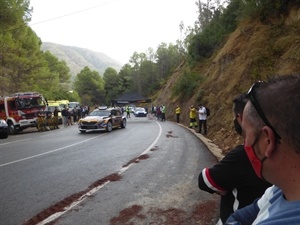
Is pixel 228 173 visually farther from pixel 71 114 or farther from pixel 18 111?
pixel 71 114

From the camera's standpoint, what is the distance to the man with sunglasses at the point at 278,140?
3.41ft

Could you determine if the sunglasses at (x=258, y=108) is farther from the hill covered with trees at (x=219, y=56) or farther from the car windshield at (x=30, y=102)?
the car windshield at (x=30, y=102)

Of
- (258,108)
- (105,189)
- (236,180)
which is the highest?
(258,108)

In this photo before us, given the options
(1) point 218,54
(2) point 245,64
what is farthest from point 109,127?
(1) point 218,54

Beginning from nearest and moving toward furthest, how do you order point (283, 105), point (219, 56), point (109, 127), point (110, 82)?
point (283, 105), point (109, 127), point (219, 56), point (110, 82)

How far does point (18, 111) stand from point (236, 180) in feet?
75.2

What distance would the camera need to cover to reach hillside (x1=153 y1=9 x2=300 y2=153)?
13.2 m

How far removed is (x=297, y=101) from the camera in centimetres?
105

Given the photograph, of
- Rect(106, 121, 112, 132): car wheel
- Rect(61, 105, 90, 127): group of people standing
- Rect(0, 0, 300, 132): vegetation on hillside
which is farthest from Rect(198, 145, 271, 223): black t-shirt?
Rect(61, 105, 90, 127): group of people standing

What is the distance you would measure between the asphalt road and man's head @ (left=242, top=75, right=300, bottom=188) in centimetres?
336

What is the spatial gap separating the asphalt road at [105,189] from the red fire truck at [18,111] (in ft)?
42.5

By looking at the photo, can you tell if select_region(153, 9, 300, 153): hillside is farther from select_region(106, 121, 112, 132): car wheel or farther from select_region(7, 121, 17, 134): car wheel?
select_region(7, 121, 17, 134): car wheel

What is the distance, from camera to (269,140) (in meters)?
1.13

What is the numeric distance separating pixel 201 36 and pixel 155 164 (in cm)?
2835
